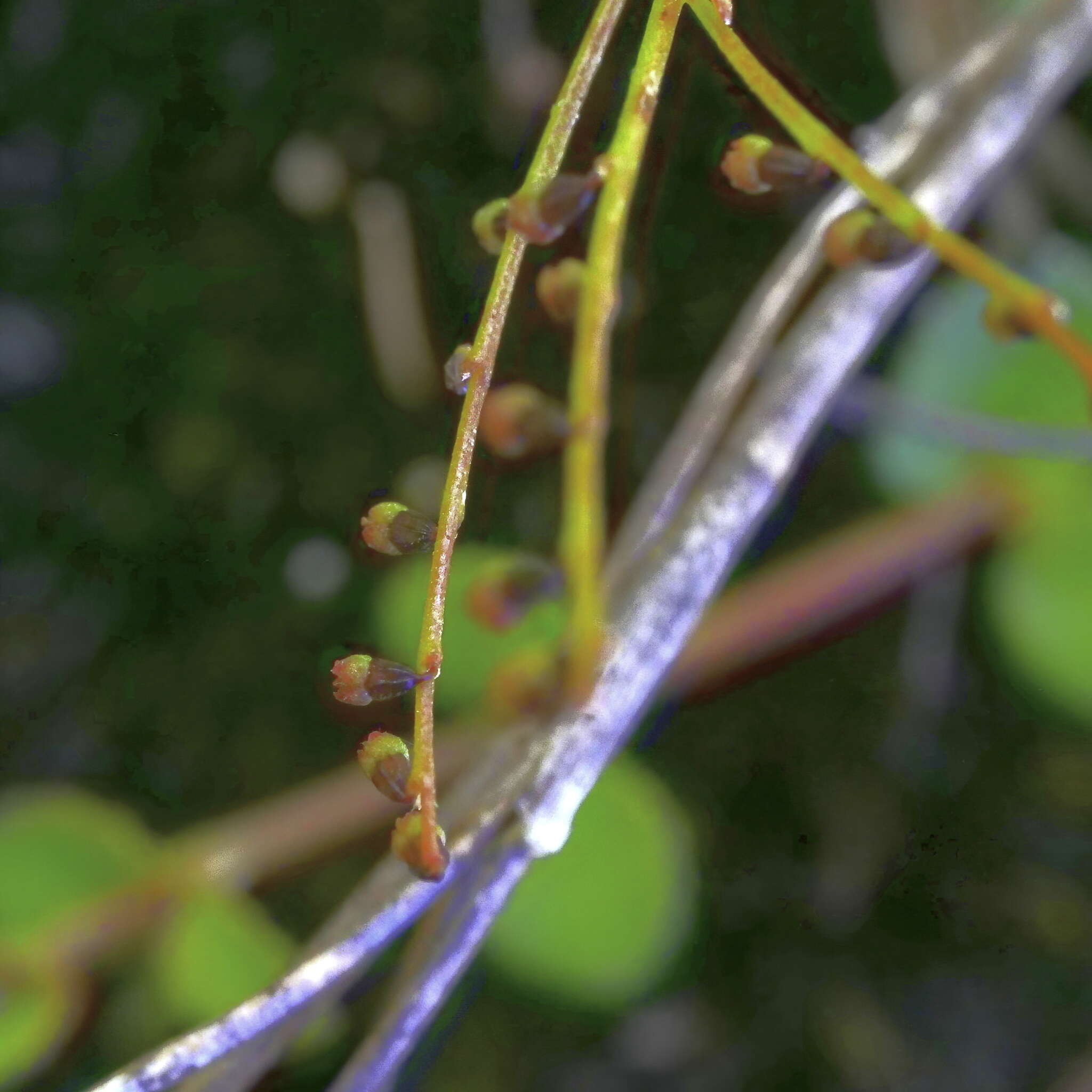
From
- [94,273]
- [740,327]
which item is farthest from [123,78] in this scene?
[740,327]

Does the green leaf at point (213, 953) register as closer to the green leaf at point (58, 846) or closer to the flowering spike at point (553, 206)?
the green leaf at point (58, 846)

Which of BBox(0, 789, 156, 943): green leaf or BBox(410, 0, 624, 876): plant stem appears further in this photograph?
BBox(0, 789, 156, 943): green leaf

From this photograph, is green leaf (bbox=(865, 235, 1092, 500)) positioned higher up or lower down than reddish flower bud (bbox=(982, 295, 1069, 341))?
lower down

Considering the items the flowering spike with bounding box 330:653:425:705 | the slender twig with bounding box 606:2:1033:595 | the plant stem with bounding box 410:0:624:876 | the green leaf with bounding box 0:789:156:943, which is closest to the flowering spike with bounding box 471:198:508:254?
the plant stem with bounding box 410:0:624:876

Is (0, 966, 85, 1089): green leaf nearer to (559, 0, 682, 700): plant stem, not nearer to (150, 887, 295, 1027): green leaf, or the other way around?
(150, 887, 295, 1027): green leaf

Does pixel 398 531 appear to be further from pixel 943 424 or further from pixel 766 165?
pixel 943 424

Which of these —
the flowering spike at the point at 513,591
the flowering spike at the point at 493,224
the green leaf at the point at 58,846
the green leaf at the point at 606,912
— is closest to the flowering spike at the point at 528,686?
the flowering spike at the point at 513,591

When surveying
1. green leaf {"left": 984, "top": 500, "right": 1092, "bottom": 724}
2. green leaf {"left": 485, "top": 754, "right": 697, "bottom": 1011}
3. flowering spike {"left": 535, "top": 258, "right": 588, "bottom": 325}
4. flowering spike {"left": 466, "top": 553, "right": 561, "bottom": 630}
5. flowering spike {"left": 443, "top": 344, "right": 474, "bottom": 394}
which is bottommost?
green leaf {"left": 485, "top": 754, "right": 697, "bottom": 1011}
